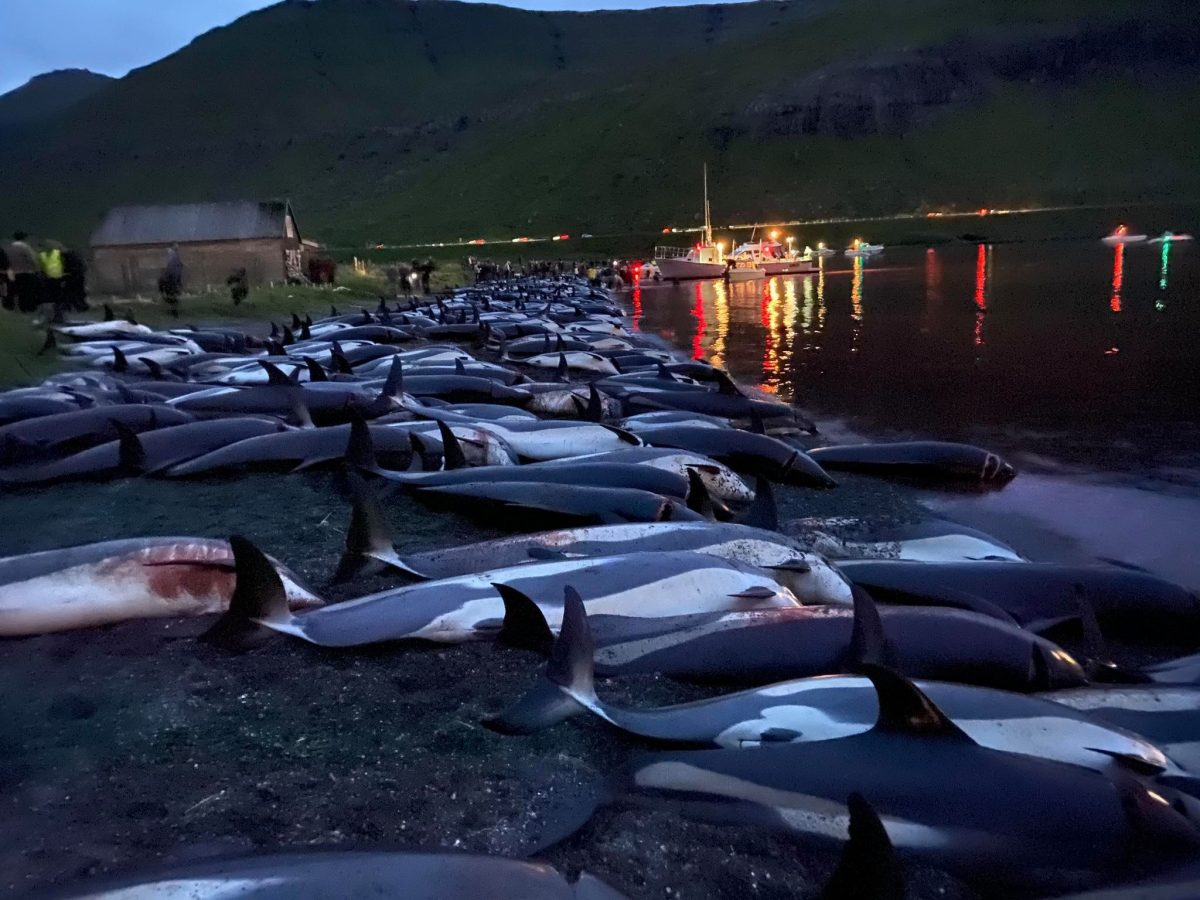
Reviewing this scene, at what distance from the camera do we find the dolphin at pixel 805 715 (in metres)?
3.27

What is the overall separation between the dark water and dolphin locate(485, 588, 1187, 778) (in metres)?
4.26

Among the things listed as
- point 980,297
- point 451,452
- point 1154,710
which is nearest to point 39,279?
point 451,452

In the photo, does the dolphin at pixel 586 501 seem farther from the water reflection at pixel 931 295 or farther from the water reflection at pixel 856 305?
the water reflection at pixel 931 295

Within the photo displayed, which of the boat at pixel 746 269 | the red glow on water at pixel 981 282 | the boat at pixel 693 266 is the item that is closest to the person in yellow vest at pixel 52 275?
the red glow on water at pixel 981 282

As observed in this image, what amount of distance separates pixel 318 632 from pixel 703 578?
1.96 metres

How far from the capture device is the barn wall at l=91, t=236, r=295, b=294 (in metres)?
36.7

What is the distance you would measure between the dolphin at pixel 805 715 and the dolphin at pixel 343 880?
40.8 inches

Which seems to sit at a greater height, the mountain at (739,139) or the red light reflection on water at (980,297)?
the mountain at (739,139)

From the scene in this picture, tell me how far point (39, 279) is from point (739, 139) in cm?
13626

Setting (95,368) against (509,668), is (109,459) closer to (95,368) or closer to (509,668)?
(509,668)

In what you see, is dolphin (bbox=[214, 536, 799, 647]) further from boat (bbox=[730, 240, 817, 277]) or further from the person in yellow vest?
boat (bbox=[730, 240, 817, 277])

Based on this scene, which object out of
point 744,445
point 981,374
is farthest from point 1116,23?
point 744,445

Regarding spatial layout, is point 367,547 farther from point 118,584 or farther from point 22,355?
point 22,355

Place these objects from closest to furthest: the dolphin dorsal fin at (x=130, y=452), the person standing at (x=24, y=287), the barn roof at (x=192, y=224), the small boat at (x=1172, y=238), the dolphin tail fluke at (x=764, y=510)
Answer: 1. the dolphin tail fluke at (x=764, y=510)
2. the dolphin dorsal fin at (x=130, y=452)
3. the person standing at (x=24, y=287)
4. the barn roof at (x=192, y=224)
5. the small boat at (x=1172, y=238)
